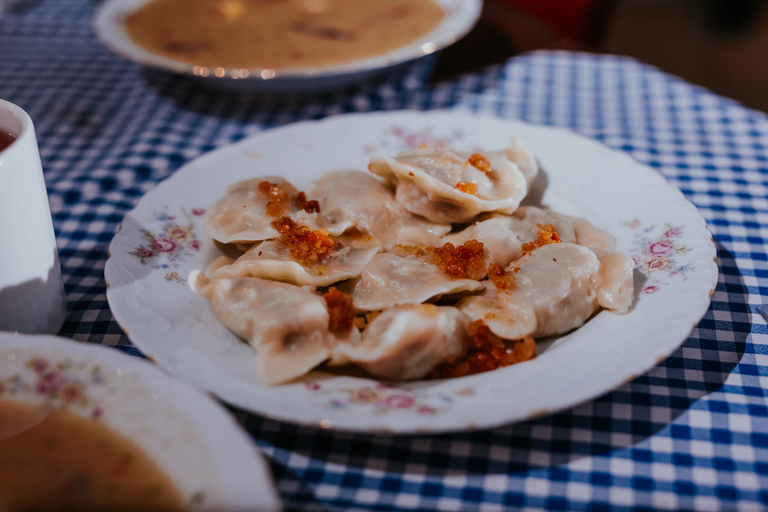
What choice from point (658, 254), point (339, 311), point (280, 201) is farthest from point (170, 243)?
point (658, 254)

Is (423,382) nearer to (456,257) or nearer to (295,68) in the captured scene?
(456,257)

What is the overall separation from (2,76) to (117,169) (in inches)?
65.3

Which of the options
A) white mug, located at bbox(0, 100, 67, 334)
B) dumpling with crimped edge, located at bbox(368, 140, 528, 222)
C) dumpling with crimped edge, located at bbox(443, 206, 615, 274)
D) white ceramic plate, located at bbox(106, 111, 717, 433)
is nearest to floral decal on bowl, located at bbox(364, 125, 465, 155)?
white ceramic plate, located at bbox(106, 111, 717, 433)

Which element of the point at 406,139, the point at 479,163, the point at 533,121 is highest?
the point at 479,163

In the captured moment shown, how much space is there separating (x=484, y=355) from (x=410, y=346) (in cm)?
26

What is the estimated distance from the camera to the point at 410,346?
1.91 metres

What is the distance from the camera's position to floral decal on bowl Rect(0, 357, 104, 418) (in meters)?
1.61

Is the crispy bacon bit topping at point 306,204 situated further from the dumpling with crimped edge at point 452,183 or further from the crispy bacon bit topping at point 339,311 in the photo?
the crispy bacon bit topping at point 339,311

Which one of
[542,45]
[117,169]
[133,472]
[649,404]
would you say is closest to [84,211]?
[117,169]

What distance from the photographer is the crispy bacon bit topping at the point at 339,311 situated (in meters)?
2.11

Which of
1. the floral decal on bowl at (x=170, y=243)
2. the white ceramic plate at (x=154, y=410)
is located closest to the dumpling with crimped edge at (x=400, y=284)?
the floral decal on bowl at (x=170, y=243)

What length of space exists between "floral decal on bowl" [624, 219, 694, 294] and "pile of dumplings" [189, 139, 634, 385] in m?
0.10

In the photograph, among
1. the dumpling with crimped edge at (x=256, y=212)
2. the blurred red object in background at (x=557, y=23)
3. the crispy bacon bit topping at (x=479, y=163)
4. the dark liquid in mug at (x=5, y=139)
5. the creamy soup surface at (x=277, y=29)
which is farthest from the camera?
the blurred red object in background at (x=557, y=23)

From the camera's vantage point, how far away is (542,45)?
15.0 ft
